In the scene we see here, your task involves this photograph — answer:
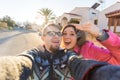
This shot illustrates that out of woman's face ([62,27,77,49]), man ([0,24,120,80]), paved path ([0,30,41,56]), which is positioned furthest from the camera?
paved path ([0,30,41,56])

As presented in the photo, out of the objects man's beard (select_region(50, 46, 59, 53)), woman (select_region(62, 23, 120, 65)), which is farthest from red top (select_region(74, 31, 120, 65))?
man's beard (select_region(50, 46, 59, 53))

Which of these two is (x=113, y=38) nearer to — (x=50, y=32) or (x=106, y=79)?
(x=50, y=32)

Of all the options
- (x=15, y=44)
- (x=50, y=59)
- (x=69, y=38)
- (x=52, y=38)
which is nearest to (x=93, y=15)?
(x=15, y=44)

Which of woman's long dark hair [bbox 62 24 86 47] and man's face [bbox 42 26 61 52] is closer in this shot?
man's face [bbox 42 26 61 52]

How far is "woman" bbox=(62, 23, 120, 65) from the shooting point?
2.41m

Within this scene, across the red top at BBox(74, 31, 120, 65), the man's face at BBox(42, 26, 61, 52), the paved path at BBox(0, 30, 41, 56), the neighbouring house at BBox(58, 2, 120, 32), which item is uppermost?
the man's face at BBox(42, 26, 61, 52)

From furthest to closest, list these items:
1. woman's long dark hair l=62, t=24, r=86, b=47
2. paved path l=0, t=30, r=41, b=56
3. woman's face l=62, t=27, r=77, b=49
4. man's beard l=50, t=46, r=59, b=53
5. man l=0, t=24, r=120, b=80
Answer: paved path l=0, t=30, r=41, b=56, woman's long dark hair l=62, t=24, r=86, b=47, woman's face l=62, t=27, r=77, b=49, man's beard l=50, t=46, r=59, b=53, man l=0, t=24, r=120, b=80

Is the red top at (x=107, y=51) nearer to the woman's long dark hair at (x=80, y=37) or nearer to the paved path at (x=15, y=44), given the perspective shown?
the woman's long dark hair at (x=80, y=37)

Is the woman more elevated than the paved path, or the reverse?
the woman

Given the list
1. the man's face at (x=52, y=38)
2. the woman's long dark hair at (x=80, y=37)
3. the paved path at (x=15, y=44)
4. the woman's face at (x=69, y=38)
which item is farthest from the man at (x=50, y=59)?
the paved path at (x=15, y=44)

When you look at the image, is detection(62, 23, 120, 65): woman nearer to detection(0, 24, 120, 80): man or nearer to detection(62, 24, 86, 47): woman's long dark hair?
detection(62, 24, 86, 47): woman's long dark hair

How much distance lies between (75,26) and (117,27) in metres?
30.3

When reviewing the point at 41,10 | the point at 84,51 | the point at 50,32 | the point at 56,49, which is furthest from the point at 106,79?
the point at 41,10

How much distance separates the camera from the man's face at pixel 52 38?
239 centimetres
